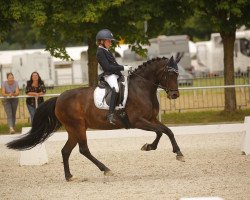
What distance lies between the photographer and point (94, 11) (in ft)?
78.1

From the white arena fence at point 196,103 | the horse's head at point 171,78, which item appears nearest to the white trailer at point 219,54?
the white arena fence at point 196,103

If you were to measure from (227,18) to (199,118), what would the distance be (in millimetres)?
3590

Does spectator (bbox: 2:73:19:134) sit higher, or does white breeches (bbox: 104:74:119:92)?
white breeches (bbox: 104:74:119:92)

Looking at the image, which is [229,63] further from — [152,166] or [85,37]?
[152,166]

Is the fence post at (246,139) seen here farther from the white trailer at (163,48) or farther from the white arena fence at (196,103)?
the white trailer at (163,48)

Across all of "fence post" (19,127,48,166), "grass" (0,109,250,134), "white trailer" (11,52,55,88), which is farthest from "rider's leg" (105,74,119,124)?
"white trailer" (11,52,55,88)

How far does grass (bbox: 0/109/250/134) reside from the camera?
82.1 feet

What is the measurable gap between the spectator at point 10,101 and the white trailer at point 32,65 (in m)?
23.9

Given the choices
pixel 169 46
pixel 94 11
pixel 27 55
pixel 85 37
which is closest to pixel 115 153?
pixel 94 11

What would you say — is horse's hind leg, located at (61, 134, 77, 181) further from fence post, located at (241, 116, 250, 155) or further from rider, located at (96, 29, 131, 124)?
fence post, located at (241, 116, 250, 155)

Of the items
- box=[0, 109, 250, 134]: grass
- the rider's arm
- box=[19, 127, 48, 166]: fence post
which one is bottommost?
box=[0, 109, 250, 134]: grass

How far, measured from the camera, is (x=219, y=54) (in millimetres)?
59938

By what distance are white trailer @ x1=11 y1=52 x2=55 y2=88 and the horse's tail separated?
1342 inches

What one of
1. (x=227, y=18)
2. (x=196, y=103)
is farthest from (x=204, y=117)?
(x=227, y=18)
